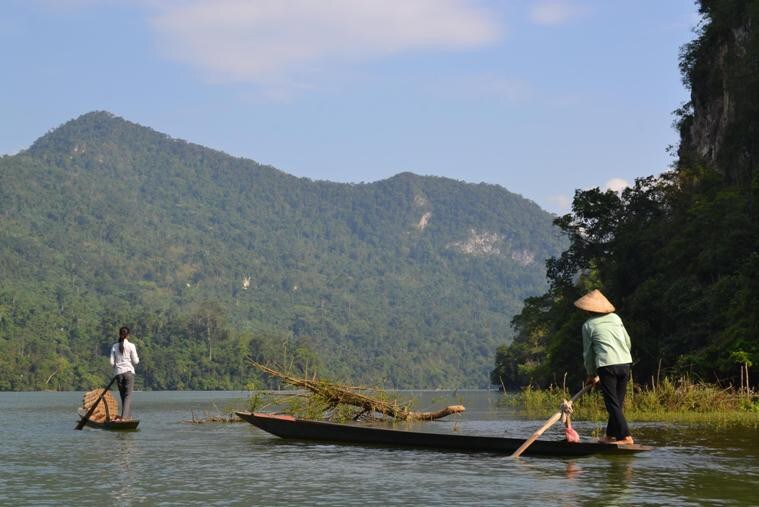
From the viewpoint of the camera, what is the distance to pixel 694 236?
171ft

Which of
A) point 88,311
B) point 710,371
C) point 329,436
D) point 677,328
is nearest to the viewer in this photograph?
point 329,436

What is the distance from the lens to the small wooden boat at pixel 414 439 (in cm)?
1574

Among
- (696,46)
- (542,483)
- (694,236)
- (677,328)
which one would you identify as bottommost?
(542,483)

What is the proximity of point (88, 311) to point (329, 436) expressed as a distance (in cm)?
18594

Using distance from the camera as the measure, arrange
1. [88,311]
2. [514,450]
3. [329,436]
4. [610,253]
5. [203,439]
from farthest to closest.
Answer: [88,311] < [610,253] < [203,439] < [329,436] < [514,450]

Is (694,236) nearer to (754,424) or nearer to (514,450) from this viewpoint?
(754,424)

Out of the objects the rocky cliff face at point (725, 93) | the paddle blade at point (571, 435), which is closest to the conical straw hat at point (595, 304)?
the paddle blade at point (571, 435)

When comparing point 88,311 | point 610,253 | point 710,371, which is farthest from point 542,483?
point 88,311

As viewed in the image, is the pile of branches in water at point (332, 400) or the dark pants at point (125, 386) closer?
the dark pants at point (125, 386)

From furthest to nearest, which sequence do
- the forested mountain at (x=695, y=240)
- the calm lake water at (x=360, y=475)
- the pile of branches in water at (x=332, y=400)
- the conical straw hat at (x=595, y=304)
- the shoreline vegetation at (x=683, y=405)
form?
the forested mountain at (x=695, y=240)
the shoreline vegetation at (x=683, y=405)
the pile of branches in water at (x=332, y=400)
the conical straw hat at (x=595, y=304)
the calm lake water at (x=360, y=475)

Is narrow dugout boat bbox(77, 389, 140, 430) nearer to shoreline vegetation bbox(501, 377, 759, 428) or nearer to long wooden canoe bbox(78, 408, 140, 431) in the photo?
long wooden canoe bbox(78, 408, 140, 431)

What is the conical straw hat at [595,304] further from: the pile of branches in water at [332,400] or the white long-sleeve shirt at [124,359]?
the white long-sleeve shirt at [124,359]

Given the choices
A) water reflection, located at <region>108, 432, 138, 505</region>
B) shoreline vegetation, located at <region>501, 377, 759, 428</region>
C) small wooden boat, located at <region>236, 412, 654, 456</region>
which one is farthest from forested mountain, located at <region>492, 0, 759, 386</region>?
water reflection, located at <region>108, 432, 138, 505</region>

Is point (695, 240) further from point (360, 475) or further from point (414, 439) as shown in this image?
point (360, 475)
